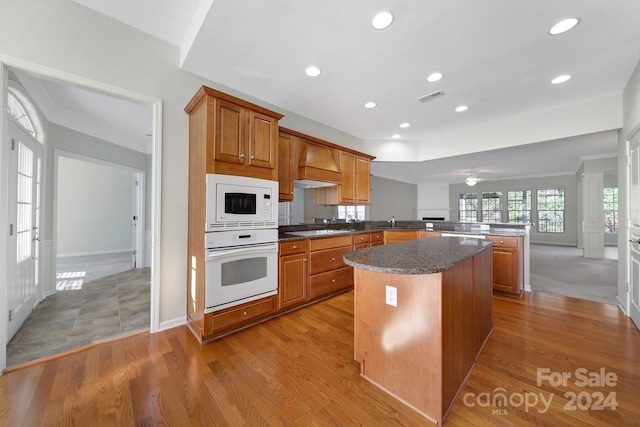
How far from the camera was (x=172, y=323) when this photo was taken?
2.52 meters

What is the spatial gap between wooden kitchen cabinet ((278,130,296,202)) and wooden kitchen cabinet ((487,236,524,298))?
9.96ft

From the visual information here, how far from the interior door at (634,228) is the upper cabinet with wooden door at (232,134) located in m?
3.77

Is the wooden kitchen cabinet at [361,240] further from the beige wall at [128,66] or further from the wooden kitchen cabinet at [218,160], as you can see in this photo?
the beige wall at [128,66]

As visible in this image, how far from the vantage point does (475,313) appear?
6.35ft

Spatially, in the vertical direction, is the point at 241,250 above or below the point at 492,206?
below

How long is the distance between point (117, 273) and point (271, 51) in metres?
4.93

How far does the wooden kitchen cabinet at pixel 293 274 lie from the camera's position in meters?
2.82

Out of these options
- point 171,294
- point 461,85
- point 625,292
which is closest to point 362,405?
point 171,294

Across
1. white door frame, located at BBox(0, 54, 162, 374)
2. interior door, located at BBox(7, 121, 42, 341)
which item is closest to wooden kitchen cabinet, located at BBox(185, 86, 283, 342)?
white door frame, located at BBox(0, 54, 162, 374)

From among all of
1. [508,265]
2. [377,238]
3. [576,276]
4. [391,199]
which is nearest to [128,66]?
[377,238]

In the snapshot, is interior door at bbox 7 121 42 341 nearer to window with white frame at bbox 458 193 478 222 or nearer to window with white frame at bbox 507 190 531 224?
window with white frame at bbox 458 193 478 222

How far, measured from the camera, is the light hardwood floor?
1421mm

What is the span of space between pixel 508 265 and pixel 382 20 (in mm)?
3477

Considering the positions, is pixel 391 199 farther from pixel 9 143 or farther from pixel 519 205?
pixel 9 143
